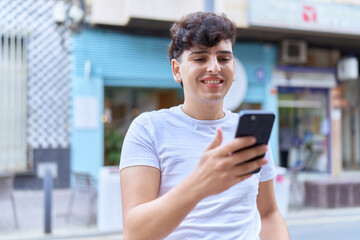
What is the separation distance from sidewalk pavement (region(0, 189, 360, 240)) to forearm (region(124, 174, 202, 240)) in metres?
4.61

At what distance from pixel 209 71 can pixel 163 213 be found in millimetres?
544

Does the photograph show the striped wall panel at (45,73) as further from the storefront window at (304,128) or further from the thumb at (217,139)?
the thumb at (217,139)

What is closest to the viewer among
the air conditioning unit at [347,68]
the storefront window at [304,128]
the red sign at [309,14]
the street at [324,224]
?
the street at [324,224]

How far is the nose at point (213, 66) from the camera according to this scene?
1.29m

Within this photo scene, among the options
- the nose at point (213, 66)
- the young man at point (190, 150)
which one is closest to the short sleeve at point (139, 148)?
the young man at point (190, 150)

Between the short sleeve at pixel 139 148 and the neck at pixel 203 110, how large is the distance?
0.61 feet

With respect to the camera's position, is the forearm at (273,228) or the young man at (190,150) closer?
the young man at (190,150)

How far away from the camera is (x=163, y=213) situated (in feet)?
3.46

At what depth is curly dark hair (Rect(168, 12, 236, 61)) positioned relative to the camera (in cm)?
130

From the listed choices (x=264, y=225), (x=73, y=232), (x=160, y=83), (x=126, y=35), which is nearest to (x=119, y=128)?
(x=160, y=83)

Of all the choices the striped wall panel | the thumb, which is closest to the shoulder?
the thumb

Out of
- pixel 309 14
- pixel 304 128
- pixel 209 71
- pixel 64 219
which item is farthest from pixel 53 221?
pixel 304 128

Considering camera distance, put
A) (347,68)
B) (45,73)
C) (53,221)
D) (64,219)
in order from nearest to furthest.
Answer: (53,221)
(64,219)
(45,73)
(347,68)

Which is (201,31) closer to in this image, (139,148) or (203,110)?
(203,110)
